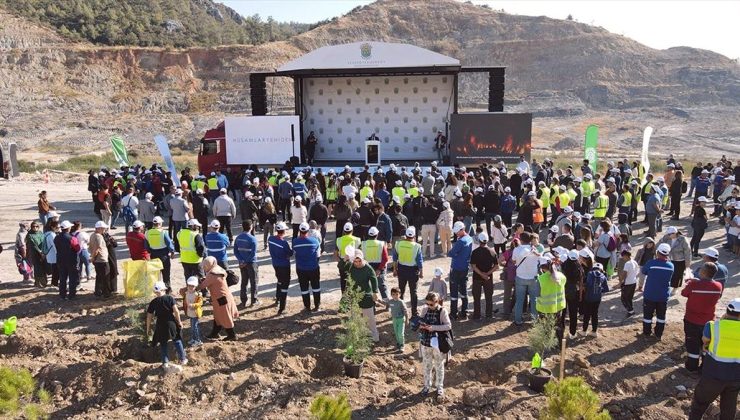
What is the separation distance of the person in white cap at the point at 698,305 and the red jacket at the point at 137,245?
8.71 metres

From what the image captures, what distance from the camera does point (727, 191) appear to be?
53.2 ft

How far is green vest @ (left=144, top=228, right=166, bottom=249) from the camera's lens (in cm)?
1072

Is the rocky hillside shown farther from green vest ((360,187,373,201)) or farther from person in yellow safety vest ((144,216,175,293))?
person in yellow safety vest ((144,216,175,293))

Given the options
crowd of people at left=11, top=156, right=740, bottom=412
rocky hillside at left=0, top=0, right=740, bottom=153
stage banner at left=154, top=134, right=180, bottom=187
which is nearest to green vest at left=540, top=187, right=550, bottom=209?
crowd of people at left=11, top=156, right=740, bottom=412

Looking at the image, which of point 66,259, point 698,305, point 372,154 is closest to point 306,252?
point 66,259

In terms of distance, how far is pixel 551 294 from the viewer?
8.52m

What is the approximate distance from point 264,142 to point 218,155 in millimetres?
1884

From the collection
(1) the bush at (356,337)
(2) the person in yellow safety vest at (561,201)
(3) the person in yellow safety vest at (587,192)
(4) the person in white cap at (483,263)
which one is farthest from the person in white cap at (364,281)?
(3) the person in yellow safety vest at (587,192)

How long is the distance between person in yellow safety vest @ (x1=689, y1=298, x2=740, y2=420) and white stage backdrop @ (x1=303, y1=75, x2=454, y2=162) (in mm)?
20897

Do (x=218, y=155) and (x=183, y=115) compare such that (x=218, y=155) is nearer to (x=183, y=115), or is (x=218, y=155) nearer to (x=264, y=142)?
(x=264, y=142)

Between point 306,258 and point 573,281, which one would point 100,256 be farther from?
point 573,281

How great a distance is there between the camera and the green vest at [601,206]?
1411cm

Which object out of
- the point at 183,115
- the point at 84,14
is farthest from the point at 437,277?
the point at 84,14

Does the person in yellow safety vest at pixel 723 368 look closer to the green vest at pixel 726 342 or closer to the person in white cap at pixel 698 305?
the green vest at pixel 726 342
